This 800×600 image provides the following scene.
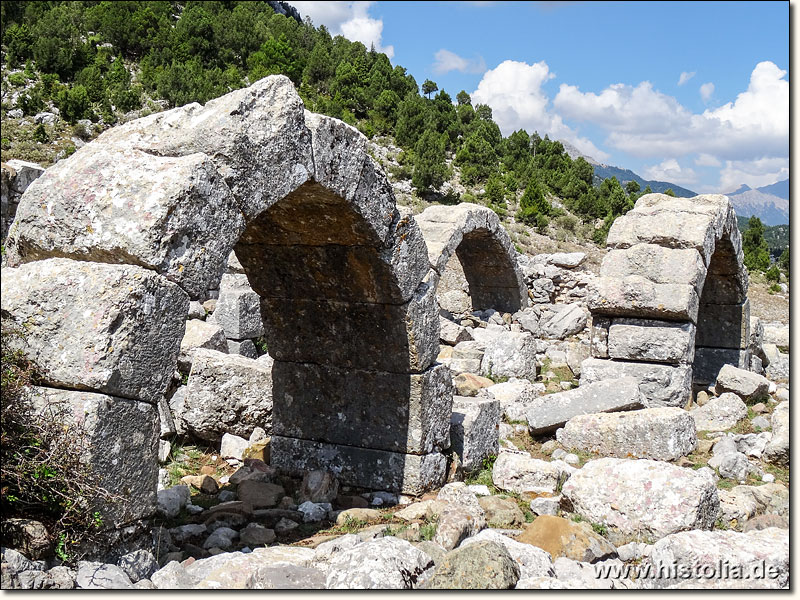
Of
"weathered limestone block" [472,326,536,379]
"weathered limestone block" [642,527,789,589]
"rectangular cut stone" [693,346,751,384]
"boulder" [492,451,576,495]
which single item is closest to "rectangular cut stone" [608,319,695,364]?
"weathered limestone block" [472,326,536,379]

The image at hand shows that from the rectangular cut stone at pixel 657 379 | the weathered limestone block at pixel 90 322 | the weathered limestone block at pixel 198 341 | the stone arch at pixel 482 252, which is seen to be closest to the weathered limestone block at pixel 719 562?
the weathered limestone block at pixel 90 322

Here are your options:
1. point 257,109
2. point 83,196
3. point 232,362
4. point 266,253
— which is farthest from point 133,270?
point 232,362

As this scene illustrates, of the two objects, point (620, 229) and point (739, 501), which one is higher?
point (620, 229)

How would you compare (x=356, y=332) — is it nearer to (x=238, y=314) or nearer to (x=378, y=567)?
(x=378, y=567)

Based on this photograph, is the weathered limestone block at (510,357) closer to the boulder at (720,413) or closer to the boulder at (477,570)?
the boulder at (720,413)

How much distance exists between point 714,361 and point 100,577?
9.01 m

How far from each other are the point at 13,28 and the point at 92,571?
35940 mm

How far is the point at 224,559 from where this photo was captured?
364cm

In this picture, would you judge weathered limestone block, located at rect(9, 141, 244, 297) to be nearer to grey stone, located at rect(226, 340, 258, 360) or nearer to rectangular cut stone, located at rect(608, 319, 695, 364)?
rectangular cut stone, located at rect(608, 319, 695, 364)

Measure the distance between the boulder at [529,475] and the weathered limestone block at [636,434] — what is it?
0.88m

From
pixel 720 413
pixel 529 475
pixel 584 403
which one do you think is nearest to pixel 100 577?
pixel 529 475

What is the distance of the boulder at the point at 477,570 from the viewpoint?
10.6 feet

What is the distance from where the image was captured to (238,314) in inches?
354

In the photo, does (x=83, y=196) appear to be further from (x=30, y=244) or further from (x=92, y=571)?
(x=92, y=571)
